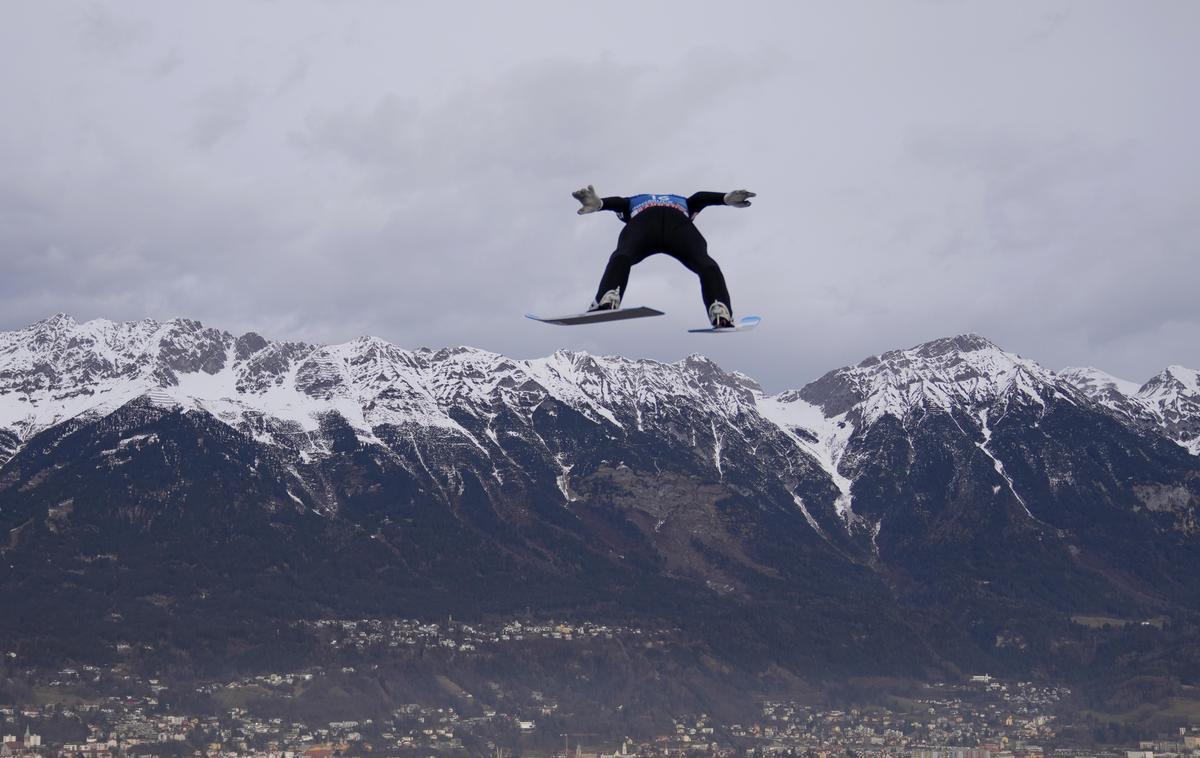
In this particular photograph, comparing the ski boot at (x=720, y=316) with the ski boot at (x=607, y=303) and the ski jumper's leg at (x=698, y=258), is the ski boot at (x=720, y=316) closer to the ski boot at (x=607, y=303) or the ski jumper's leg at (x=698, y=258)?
the ski jumper's leg at (x=698, y=258)

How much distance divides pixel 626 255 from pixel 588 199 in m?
1.52

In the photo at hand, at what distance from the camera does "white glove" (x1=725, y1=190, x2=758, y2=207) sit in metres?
35.7

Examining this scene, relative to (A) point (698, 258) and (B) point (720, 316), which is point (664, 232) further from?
(B) point (720, 316)

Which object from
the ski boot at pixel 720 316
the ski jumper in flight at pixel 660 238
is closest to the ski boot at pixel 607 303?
the ski jumper in flight at pixel 660 238

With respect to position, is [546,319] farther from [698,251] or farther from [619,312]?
[698,251]

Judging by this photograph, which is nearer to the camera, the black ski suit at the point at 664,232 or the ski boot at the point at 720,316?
the ski boot at the point at 720,316

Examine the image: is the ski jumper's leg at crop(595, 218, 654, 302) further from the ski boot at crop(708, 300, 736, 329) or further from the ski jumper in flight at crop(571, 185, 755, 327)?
the ski boot at crop(708, 300, 736, 329)

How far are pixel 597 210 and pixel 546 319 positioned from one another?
359cm

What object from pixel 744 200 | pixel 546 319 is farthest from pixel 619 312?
pixel 744 200

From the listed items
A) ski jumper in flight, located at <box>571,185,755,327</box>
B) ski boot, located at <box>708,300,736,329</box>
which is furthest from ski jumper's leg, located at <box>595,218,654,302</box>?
ski boot, located at <box>708,300,736,329</box>

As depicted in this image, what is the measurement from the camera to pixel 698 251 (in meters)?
37.8

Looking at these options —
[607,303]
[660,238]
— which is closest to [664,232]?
[660,238]

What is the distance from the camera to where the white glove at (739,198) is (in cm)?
3569

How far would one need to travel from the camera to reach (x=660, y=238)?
3794 cm
